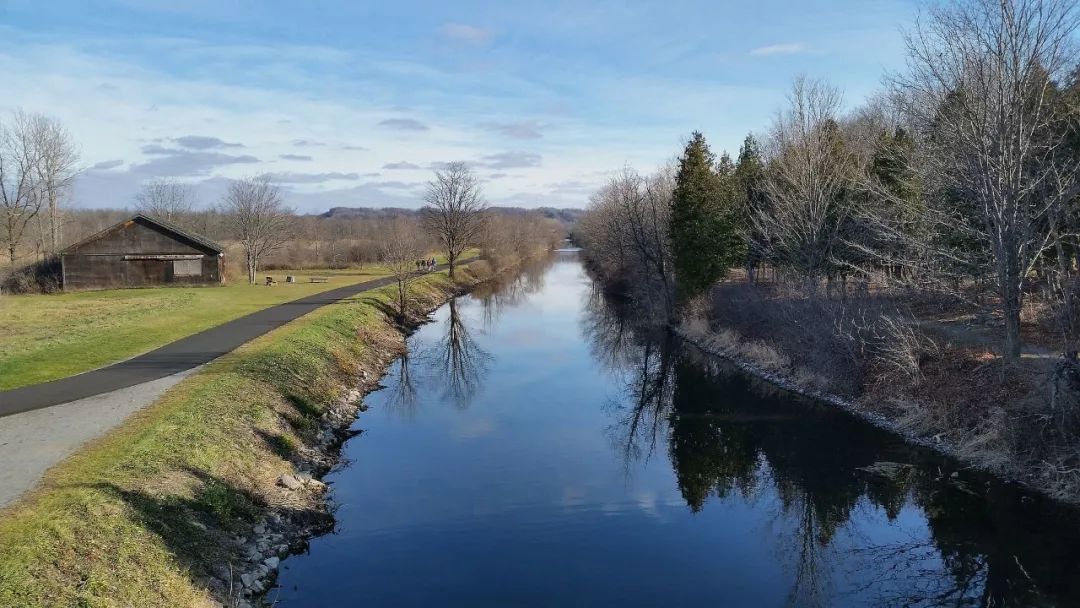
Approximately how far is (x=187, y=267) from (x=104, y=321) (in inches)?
641

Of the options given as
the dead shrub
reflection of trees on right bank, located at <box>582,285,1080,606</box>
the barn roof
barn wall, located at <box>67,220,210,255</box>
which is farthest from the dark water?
the dead shrub

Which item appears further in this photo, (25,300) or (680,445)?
(25,300)

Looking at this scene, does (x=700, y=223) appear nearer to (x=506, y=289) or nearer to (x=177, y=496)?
(x=177, y=496)

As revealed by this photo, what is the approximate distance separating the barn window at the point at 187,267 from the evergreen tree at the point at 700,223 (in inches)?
1168

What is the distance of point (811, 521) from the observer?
42.9ft

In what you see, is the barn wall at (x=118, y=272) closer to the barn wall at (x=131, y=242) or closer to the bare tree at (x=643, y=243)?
the barn wall at (x=131, y=242)

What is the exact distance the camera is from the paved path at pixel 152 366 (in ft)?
50.2

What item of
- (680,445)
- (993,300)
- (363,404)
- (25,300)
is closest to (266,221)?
(25,300)

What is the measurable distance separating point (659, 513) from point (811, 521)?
2.90 metres

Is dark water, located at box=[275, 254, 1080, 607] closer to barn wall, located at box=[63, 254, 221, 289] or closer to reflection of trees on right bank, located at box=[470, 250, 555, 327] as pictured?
reflection of trees on right bank, located at box=[470, 250, 555, 327]

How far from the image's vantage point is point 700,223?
102 feet

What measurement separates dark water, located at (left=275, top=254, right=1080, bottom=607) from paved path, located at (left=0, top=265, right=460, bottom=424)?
554 cm

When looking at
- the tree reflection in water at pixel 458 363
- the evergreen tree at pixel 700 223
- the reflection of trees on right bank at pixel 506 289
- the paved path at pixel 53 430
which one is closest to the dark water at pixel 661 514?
the tree reflection in water at pixel 458 363

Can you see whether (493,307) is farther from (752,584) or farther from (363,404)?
(752,584)
